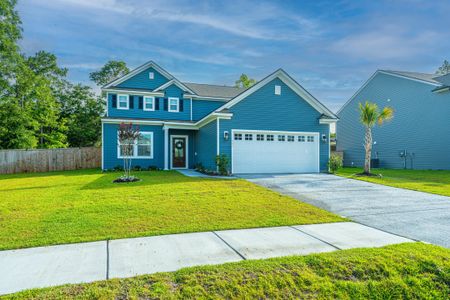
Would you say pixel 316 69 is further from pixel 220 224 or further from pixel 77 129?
pixel 77 129

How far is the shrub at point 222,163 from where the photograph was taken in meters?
13.5

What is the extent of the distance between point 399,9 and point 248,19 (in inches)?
251

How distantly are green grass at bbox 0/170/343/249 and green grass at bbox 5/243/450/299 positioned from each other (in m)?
1.70

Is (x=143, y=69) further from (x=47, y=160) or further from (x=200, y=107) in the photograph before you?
(x=47, y=160)

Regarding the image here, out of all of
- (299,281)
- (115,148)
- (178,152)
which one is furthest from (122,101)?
(299,281)

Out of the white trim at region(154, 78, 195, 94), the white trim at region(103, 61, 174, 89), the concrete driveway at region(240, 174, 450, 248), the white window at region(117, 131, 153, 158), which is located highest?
the white trim at region(103, 61, 174, 89)

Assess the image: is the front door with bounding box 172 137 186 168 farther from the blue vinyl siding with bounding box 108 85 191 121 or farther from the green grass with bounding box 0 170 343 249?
the green grass with bounding box 0 170 343 249

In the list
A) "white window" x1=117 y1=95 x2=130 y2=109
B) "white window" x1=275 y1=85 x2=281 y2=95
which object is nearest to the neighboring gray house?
"white window" x1=275 y1=85 x2=281 y2=95

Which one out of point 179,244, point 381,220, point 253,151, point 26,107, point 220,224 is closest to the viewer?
point 179,244

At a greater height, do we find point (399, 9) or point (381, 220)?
point (399, 9)

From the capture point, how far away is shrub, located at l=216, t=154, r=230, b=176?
1353 centimetres

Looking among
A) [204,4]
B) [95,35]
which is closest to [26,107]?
[95,35]

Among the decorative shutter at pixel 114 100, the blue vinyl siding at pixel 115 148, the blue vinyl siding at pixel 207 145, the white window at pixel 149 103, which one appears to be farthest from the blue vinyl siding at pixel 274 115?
the decorative shutter at pixel 114 100

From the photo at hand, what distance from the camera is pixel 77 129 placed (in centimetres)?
2792
